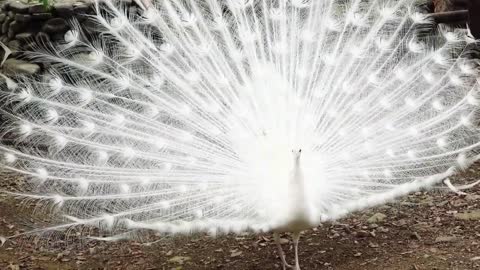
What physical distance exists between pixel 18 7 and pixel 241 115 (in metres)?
3.04

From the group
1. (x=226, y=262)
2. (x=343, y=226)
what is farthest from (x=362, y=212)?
(x=226, y=262)

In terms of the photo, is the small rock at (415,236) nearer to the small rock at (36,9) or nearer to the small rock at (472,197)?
the small rock at (472,197)

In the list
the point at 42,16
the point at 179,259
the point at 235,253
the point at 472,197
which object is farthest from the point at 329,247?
the point at 42,16

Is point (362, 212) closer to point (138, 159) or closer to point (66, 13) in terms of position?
point (138, 159)

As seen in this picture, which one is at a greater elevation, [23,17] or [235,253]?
[23,17]

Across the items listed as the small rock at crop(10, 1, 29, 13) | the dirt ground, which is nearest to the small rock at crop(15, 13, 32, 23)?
the small rock at crop(10, 1, 29, 13)

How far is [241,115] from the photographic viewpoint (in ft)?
13.6

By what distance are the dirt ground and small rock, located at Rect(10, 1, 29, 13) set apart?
2204 mm

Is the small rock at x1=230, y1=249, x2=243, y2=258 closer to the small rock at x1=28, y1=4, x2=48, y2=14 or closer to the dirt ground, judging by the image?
the dirt ground

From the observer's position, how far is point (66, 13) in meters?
6.07

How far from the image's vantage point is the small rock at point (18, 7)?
607 cm

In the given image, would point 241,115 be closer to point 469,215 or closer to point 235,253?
point 235,253

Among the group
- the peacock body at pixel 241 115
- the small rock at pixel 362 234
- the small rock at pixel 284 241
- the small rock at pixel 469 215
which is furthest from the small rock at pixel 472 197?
the small rock at pixel 284 241

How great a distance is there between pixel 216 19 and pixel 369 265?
189 cm
